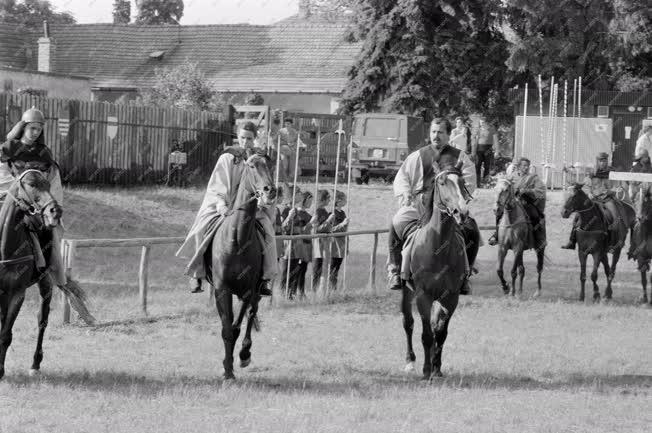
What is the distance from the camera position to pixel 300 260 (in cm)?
2016

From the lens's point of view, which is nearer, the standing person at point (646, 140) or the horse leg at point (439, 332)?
the horse leg at point (439, 332)

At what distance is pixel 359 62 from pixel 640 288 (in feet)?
73.3

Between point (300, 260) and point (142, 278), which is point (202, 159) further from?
point (142, 278)

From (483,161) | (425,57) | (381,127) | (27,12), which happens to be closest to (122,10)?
(27,12)

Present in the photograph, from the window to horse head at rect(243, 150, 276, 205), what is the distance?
91.3 feet

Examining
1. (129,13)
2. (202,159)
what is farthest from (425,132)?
(129,13)

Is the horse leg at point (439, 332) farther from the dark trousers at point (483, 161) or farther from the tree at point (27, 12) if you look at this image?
the tree at point (27, 12)

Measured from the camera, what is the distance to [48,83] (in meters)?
49.4

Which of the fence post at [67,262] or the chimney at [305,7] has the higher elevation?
the chimney at [305,7]

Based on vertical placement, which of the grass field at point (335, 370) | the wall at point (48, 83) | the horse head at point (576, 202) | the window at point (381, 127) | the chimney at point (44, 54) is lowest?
the grass field at point (335, 370)

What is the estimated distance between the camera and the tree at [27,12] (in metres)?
78.9

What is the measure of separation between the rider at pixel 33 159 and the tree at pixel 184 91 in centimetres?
4111

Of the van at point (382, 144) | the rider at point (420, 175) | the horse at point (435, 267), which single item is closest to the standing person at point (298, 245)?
the rider at point (420, 175)

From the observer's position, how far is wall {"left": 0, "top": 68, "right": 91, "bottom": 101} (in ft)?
155
